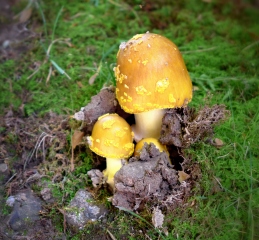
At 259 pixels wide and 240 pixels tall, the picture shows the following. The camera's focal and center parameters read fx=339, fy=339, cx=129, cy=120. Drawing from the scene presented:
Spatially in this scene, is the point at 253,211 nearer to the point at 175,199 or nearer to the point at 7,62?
the point at 175,199

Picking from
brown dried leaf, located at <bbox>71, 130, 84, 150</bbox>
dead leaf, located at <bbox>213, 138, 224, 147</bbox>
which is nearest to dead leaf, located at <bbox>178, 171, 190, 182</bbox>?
dead leaf, located at <bbox>213, 138, 224, 147</bbox>

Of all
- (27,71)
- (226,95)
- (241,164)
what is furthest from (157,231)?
(27,71)

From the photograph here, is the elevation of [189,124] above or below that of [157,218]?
above

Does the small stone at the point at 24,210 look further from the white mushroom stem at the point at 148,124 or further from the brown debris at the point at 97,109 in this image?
the white mushroom stem at the point at 148,124

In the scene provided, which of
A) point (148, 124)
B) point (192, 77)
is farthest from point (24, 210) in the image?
point (192, 77)

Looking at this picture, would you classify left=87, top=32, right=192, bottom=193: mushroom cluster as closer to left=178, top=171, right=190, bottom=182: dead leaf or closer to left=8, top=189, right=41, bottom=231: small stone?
left=178, top=171, right=190, bottom=182: dead leaf

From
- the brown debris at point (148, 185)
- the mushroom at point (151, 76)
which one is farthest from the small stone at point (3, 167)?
the mushroom at point (151, 76)

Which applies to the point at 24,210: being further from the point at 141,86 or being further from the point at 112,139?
the point at 141,86
